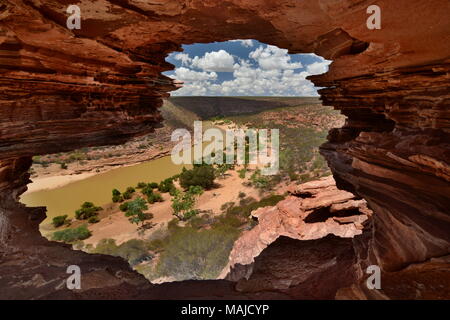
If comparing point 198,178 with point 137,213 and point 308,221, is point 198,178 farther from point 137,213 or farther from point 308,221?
point 308,221

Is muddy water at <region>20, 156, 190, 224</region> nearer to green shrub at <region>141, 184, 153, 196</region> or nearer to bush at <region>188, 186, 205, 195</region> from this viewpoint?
green shrub at <region>141, 184, 153, 196</region>

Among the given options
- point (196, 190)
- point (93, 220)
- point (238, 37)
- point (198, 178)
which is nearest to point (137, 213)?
point (93, 220)

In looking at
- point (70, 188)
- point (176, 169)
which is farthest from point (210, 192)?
point (70, 188)

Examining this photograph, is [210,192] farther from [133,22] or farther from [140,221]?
[133,22]

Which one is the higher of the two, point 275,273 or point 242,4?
point 242,4

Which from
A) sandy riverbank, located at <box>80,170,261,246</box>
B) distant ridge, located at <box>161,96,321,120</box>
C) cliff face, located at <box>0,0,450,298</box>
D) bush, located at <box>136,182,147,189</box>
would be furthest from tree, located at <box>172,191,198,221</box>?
distant ridge, located at <box>161,96,321,120</box>

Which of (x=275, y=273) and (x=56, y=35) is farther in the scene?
(x=275, y=273)
